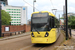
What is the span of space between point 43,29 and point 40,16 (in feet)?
4.36

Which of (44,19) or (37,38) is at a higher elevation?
(44,19)

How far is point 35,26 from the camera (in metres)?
11.8

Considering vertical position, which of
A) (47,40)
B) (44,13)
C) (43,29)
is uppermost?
(44,13)

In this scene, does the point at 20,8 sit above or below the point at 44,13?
above

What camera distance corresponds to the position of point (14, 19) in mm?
95500

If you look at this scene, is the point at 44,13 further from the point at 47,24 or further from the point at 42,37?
the point at 42,37

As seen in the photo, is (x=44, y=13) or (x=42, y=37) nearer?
(x=42, y=37)

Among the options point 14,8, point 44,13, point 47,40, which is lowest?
point 47,40

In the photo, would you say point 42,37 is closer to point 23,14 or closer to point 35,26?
point 35,26

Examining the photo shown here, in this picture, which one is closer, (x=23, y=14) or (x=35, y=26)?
(x=35, y=26)

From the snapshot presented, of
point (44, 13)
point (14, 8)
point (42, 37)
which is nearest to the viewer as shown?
point (42, 37)

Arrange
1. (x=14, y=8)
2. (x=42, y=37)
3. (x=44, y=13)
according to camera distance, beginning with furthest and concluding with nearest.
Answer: (x=14, y=8)
(x=44, y=13)
(x=42, y=37)

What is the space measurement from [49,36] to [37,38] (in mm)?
1119

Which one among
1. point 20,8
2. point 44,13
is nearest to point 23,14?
point 20,8
